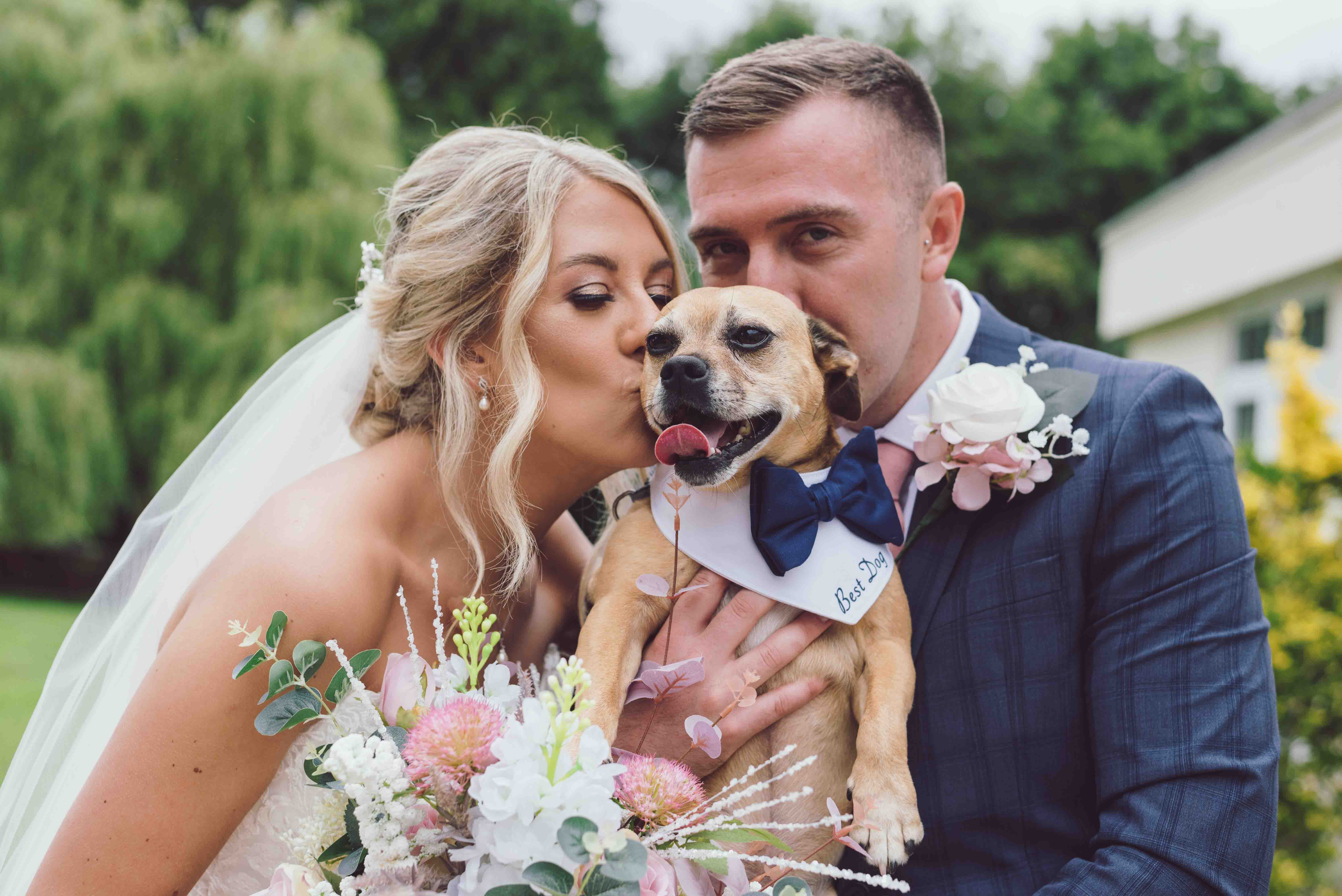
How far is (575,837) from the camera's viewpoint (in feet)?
4.09

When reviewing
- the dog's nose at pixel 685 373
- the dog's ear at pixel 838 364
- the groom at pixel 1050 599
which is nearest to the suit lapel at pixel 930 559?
the groom at pixel 1050 599

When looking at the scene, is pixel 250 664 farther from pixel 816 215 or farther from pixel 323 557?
pixel 816 215

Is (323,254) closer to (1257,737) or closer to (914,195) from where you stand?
(914,195)

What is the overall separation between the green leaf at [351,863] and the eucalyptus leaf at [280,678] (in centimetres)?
→ 27

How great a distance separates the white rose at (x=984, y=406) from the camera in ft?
7.07

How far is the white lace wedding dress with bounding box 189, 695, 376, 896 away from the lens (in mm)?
2055

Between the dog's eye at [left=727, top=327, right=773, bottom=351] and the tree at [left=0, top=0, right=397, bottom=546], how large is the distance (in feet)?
31.9

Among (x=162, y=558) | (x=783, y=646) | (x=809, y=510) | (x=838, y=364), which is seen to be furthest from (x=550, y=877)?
(x=162, y=558)

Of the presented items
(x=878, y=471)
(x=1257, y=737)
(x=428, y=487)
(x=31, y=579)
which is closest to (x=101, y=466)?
(x=31, y=579)

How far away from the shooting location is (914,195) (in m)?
2.67

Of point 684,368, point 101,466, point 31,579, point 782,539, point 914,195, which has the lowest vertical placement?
point 31,579

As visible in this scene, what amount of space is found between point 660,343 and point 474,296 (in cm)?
48

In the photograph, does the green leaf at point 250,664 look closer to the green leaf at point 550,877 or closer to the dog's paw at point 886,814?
the green leaf at point 550,877

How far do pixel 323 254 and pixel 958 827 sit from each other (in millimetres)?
11234
